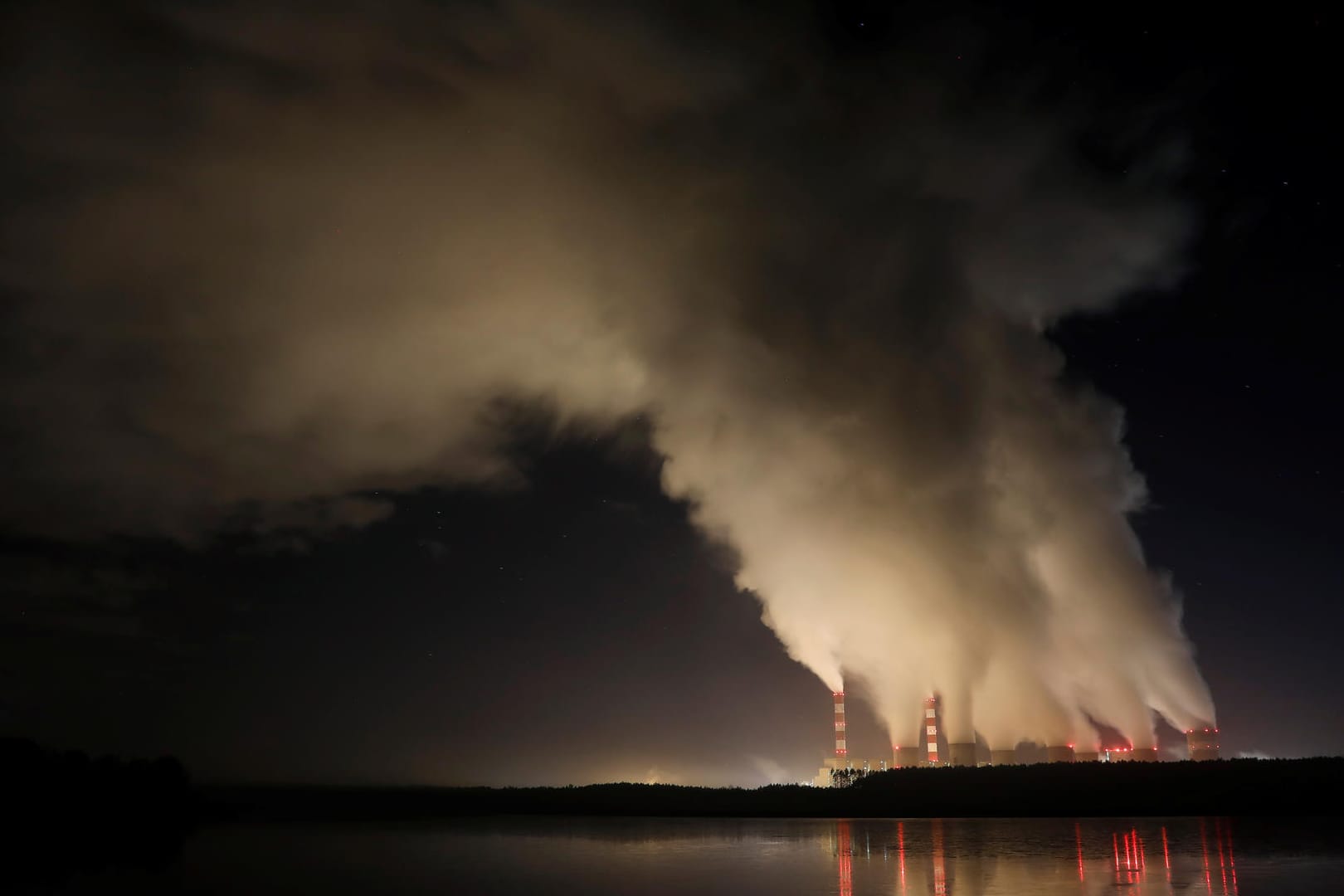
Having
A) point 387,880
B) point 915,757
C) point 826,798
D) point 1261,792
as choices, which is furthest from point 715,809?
point 387,880

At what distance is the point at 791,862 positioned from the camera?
102ft

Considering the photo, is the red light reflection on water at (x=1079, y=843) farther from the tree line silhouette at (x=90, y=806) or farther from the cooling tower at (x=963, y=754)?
the cooling tower at (x=963, y=754)

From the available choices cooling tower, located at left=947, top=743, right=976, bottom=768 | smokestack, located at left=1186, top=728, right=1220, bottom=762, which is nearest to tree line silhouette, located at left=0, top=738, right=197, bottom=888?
cooling tower, located at left=947, top=743, right=976, bottom=768

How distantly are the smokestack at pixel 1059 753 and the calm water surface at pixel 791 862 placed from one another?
68252 mm

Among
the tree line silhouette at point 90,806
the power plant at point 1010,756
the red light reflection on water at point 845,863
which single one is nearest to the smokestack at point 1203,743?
the power plant at point 1010,756

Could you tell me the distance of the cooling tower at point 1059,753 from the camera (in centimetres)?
11575

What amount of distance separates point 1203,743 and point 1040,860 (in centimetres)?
10467

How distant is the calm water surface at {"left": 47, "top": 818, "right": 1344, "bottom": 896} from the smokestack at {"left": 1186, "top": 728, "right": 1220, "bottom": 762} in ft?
237

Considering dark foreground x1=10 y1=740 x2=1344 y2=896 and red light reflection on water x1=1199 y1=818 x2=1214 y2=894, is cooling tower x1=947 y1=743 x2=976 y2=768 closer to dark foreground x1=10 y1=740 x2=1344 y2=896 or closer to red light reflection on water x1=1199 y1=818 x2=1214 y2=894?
dark foreground x1=10 y1=740 x2=1344 y2=896

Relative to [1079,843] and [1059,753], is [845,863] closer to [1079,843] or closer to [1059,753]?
[1079,843]

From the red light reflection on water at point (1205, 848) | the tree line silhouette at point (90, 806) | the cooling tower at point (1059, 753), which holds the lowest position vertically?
the tree line silhouette at point (90, 806)

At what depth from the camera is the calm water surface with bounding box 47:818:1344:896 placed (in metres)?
24.1

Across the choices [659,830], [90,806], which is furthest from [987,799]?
[90,806]

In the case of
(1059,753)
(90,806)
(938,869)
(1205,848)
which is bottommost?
(90,806)
